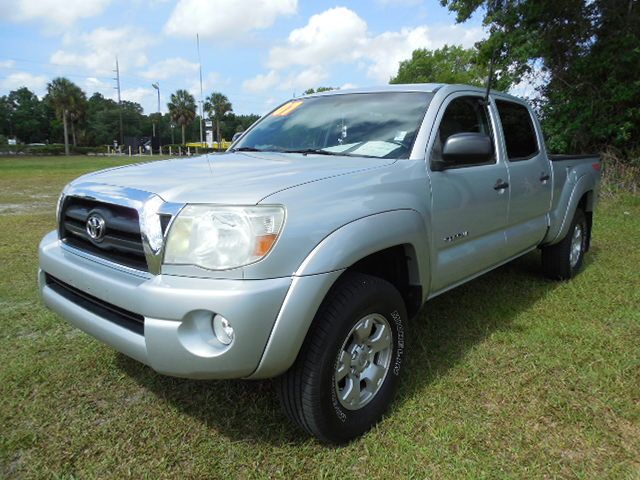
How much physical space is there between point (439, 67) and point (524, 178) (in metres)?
41.5

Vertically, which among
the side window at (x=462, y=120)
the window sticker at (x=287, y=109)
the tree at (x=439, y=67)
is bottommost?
the side window at (x=462, y=120)

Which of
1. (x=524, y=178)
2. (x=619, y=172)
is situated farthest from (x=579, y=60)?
(x=524, y=178)

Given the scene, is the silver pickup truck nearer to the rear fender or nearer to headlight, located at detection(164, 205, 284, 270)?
headlight, located at detection(164, 205, 284, 270)

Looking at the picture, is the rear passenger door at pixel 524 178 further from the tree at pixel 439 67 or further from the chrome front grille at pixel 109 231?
the tree at pixel 439 67

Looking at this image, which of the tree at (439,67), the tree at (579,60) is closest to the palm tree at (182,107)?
the tree at (439,67)

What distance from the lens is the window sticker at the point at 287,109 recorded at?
3.77m

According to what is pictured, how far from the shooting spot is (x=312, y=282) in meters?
2.04

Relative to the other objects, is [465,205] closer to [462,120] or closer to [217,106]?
[462,120]

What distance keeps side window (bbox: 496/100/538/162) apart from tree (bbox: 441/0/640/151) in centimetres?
668

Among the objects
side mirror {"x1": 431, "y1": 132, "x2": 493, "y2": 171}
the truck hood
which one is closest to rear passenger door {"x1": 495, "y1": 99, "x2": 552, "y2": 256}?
side mirror {"x1": 431, "y1": 132, "x2": 493, "y2": 171}

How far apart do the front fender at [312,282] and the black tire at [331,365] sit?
0.12m

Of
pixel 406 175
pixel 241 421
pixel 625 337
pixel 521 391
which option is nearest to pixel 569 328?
pixel 625 337

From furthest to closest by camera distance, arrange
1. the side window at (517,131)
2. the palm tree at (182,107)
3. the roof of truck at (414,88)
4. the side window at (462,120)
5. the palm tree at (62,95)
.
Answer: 1. the palm tree at (182,107)
2. the palm tree at (62,95)
3. the side window at (517,131)
4. the roof of truck at (414,88)
5. the side window at (462,120)

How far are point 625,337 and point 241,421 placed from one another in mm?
2709
